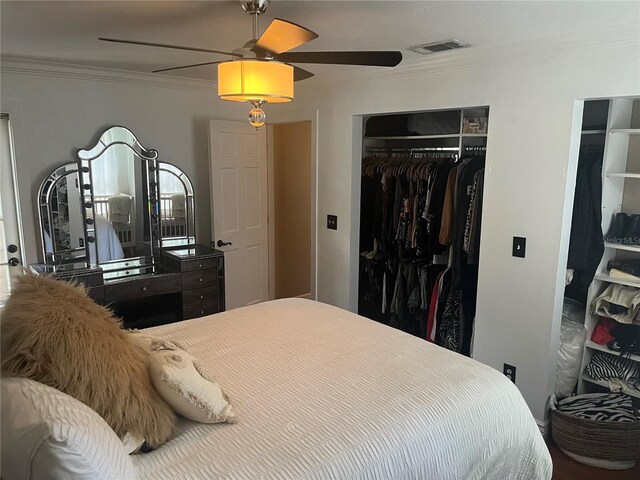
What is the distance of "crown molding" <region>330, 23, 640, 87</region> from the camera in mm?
2223

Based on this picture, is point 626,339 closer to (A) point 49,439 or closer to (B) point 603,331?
(B) point 603,331

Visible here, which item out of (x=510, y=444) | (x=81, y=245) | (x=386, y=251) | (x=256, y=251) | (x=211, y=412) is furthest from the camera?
(x=256, y=251)

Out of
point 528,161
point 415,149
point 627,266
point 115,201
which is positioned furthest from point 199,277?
point 627,266

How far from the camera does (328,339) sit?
84.2 inches

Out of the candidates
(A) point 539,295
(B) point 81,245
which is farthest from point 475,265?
(B) point 81,245

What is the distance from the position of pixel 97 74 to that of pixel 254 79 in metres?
2.33

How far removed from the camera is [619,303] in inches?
107

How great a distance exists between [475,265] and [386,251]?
813mm

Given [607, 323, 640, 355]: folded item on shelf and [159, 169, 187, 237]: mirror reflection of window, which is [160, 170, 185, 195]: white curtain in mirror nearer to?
[159, 169, 187, 237]: mirror reflection of window

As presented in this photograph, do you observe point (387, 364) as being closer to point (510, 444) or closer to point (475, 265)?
point (510, 444)

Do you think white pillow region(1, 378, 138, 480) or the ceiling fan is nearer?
white pillow region(1, 378, 138, 480)

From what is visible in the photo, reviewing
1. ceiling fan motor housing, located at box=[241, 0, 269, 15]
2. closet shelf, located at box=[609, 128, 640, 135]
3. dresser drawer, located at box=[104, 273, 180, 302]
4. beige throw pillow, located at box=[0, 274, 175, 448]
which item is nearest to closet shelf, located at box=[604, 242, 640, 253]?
closet shelf, located at box=[609, 128, 640, 135]

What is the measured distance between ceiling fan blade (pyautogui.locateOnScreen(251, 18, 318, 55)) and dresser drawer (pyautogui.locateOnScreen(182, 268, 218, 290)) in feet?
7.59

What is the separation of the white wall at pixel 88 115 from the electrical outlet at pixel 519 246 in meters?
2.65
